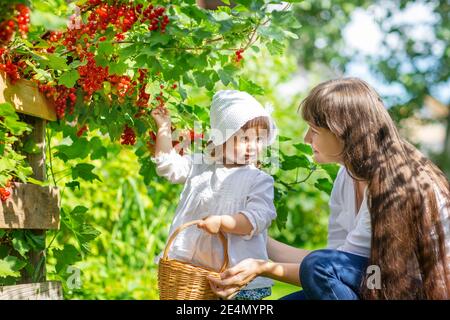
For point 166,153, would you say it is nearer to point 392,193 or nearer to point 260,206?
point 260,206

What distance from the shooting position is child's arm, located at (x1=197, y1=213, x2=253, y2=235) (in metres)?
2.77

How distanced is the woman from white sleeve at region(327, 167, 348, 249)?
0.19 m

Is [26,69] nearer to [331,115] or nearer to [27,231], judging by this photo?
[27,231]

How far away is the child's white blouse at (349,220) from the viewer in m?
2.66

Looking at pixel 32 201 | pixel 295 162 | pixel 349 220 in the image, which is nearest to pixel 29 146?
pixel 32 201

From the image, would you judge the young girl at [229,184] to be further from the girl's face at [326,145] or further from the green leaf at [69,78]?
the green leaf at [69,78]

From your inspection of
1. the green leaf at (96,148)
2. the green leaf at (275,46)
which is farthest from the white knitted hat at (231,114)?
the green leaf at (96,148)

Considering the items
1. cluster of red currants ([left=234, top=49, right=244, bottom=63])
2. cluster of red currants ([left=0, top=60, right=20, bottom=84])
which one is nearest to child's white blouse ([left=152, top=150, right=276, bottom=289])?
cluster of red currants ([left=234, top=49, right=244, bottom=63])

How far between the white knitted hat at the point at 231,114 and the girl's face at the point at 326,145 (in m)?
0.28

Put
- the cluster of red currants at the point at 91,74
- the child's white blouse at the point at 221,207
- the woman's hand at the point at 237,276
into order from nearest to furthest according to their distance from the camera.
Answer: the woman's hand at the point at 237,276 → the cluster of red currants at the point at 91,74 → the child's white blouse at the point at 221,207

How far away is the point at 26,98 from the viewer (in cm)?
295

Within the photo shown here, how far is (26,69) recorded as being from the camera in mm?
2922

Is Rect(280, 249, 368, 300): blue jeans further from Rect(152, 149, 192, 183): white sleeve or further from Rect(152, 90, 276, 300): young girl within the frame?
Rect(152, 149, 192, 183): white sleeve
